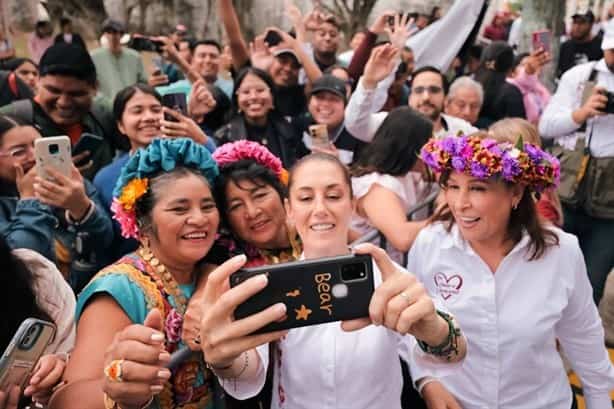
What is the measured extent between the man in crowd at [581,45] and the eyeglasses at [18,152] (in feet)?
25.3

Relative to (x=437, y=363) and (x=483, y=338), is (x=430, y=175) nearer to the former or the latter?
(x=483, y=338)

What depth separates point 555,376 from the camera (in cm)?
214

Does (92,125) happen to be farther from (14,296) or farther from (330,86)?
(14,296)

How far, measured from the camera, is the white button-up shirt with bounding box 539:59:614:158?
12.3 feet

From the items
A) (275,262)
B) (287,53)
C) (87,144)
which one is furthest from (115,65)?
(275,262)

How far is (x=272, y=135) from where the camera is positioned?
417 cm

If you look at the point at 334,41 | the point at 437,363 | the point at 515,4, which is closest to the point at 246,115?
the point at 334,41

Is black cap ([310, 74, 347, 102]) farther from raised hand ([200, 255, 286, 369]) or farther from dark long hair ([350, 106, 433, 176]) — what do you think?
raised hand ([200, 255, 286, 369])

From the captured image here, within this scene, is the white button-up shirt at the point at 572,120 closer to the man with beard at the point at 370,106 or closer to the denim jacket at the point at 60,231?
the man with beard at the point at 370,106

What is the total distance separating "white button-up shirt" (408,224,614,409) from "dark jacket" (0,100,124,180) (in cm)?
224

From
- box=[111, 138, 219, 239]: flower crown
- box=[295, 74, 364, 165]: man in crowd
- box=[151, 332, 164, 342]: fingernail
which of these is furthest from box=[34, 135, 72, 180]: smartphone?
box=[295, 74, 364, 165]: man in crowd

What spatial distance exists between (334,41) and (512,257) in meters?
4.30

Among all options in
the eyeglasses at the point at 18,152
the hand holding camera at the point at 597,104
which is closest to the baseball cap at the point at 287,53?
the hand holding camera at the point at 597,104

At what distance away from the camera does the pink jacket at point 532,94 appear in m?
6.21
